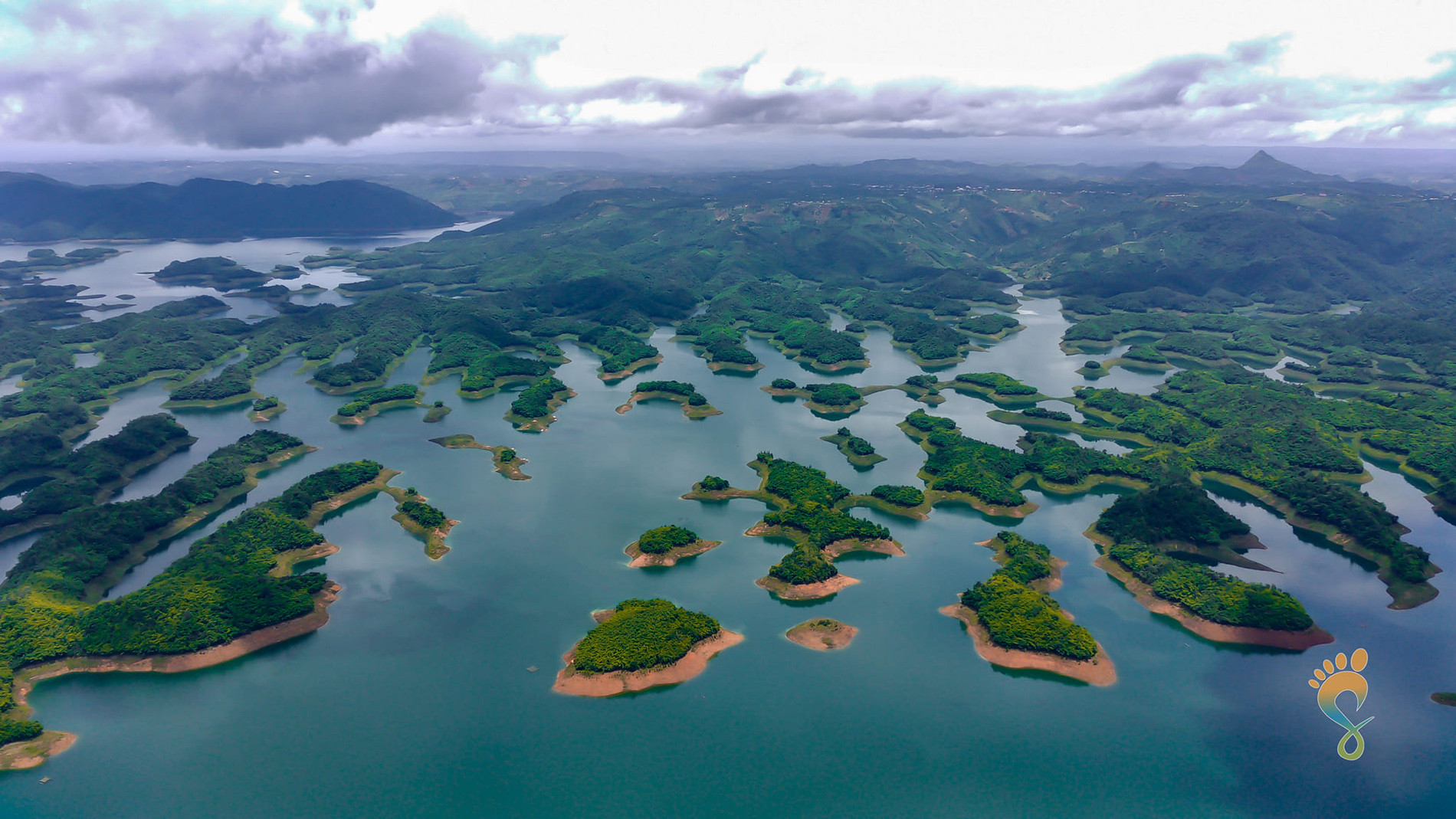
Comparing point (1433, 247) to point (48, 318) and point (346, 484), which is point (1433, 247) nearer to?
point (346, 484)

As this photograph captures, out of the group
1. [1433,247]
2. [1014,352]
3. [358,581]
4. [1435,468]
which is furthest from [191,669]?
[1433,247]

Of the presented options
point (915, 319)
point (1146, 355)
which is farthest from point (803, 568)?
point (1146, 355)

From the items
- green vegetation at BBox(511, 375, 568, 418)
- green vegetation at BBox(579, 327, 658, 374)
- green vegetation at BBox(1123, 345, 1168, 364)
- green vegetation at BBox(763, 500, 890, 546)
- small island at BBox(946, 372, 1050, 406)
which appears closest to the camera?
green vegetation at BBox(763, 500, 890, 546)

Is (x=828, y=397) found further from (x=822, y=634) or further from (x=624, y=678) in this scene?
(x=624, y=678)

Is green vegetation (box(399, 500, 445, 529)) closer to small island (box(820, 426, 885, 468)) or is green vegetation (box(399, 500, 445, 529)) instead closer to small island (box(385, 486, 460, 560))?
small island (box(385, 486, 460, 560))

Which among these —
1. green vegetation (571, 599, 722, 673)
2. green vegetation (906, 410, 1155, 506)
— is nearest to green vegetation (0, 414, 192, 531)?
green vegetation (571, 599, 722, 673)

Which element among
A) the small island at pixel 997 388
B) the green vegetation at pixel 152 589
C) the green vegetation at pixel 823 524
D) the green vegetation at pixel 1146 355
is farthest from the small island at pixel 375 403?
the green vegetation at pixel 1146 355
